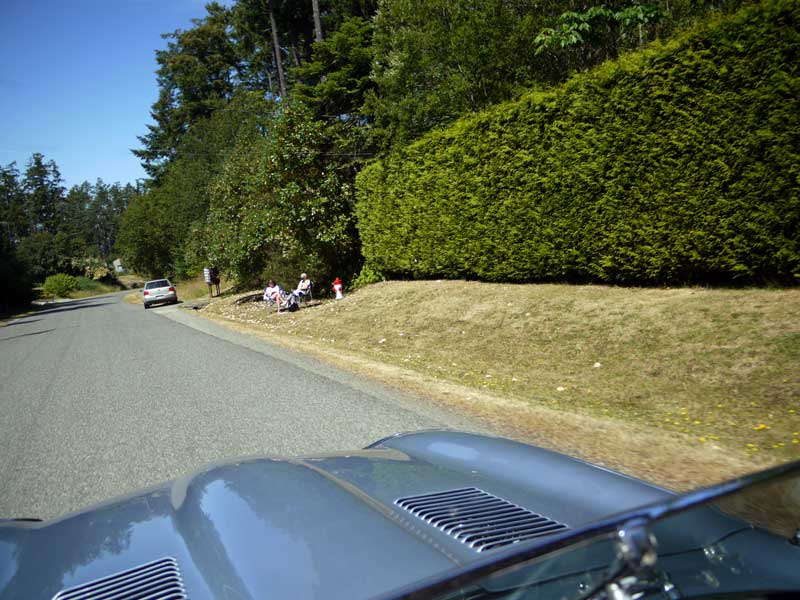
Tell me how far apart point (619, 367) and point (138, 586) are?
700 cm

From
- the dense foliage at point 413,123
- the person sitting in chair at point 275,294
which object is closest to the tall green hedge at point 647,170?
the dense foliage at point 413,123

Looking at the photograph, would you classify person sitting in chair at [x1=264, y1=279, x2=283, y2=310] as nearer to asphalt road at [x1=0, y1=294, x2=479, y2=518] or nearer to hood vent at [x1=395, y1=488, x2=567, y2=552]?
asphalt road at [x1=0, y1=294, x2=479, y2=518]

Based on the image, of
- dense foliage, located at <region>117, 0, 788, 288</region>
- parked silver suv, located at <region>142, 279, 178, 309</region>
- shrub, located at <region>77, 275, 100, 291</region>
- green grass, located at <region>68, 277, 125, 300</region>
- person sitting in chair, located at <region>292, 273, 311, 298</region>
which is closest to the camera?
dense foliage, located at <region>117, 0, 788, 288</region>

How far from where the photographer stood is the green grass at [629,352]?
5.70 meters

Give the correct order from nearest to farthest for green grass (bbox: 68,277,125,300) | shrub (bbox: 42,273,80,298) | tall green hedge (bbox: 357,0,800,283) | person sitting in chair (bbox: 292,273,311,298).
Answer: tall green hedge (bbox: 357,0,800,283) → person sitting in chair (bbox: 292,273,311,298) → shrub (bbox: 42,273,80,298) → green grass (bbox: 68,277,125,300)

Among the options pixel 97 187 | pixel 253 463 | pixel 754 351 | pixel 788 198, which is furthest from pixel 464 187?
pixel 97 187

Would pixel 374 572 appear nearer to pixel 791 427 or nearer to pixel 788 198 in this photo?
pixel 791 427

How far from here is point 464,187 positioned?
14445 mm

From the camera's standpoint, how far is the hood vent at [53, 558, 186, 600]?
4.99ft

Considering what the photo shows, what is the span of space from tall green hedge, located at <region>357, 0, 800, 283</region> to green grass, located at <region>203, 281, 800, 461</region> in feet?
1.99

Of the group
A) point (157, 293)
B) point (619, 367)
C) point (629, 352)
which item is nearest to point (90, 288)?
point (157, 293)

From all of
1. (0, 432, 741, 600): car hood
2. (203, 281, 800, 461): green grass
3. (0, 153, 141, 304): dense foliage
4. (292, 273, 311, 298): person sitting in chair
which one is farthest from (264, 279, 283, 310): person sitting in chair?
(0, 153, 141, 304): dense foliage

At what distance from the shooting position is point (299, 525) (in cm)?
179

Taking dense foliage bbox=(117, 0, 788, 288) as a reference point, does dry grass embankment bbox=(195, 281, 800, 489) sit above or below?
below
